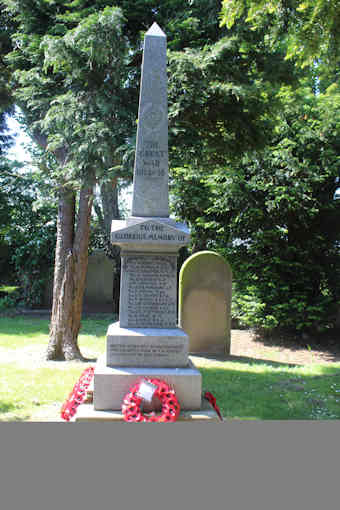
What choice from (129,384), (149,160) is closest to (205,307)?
(149,160)

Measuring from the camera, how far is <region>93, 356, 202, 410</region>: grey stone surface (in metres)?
4.04

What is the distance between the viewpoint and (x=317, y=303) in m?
10.5

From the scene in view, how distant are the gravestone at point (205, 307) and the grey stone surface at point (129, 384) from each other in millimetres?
4808

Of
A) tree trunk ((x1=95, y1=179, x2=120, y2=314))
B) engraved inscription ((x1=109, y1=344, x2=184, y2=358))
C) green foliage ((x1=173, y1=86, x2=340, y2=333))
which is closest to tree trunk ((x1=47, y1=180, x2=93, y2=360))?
green foliage ((x1=173, y1=86, x2=340, y2=333))

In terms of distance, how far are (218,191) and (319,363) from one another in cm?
502

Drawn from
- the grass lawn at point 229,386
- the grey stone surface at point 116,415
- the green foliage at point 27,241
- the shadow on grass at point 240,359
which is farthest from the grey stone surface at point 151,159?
the green foliage at point 27,241

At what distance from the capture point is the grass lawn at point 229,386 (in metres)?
5.26

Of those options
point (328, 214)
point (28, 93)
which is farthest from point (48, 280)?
point (328, 214)

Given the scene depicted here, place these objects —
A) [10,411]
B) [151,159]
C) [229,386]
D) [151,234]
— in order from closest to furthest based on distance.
Result: [151,234], [151,159], [10,411], [229,386]

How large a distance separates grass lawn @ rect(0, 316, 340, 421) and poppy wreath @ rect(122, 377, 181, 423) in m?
1.44

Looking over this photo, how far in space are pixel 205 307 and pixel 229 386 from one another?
8.97 feet

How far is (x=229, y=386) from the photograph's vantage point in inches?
254

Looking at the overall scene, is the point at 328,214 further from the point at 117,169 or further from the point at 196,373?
the point at 196,373

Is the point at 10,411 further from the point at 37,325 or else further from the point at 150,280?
the point at 37,325
